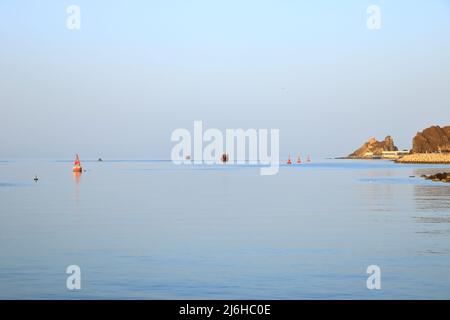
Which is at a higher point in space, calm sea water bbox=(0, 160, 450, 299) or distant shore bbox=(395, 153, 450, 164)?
distant shore bbox=(395, 153, 450, 164)

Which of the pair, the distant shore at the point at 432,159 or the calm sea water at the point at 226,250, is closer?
the calm sea water at the point at 226,250

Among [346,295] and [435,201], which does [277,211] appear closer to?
[435,201]

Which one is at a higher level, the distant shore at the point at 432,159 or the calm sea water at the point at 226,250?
the distant shore at the point at 432,159

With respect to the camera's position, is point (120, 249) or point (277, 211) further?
point (277, 211)

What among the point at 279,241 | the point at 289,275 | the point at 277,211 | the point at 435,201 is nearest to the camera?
the point at 289,275

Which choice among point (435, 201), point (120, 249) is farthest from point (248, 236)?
point (435, 201)

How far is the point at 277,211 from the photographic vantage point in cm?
3481

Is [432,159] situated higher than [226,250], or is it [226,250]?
[432,159]

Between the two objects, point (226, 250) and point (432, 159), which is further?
point (432, 159)

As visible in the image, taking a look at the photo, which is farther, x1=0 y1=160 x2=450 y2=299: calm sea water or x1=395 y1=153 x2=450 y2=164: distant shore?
x1=395 y1=153 x2=450 y2=164: distant shore

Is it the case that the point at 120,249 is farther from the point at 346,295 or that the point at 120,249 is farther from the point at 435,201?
the point at 435,201
